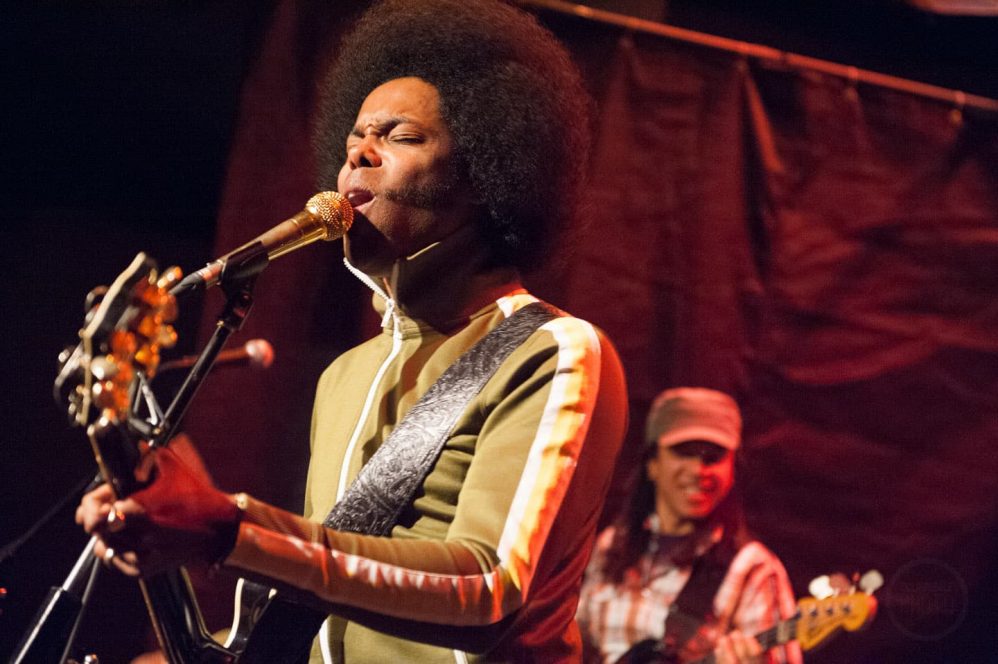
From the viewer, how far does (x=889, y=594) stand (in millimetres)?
4480

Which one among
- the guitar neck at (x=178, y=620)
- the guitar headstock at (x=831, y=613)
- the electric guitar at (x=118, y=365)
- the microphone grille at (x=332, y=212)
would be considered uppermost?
the microphone grille at (x=332, y=212)

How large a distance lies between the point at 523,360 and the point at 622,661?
100 inches

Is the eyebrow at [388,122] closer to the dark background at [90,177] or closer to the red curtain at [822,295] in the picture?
the red curtain at [822,295]

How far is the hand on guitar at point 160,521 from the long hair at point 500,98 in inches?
47.2

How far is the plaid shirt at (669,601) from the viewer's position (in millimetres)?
4305

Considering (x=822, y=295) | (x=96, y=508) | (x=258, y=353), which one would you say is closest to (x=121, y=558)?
(x=96, y=508)

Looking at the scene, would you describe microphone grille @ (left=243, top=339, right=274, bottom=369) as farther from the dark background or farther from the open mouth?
the dark background

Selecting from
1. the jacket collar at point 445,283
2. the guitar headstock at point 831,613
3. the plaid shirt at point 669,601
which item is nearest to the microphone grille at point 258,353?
the jacket collar at point 445,283

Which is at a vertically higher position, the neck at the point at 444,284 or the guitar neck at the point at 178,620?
the neck at the point at 444,284

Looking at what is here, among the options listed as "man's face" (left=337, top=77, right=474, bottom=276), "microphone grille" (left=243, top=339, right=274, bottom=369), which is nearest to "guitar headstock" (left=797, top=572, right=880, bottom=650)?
"microphone grille" (left=243, top=339, right=274, bottom=369)

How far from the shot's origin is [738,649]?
4309 mm

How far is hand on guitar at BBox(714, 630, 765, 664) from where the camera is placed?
14.0 feet

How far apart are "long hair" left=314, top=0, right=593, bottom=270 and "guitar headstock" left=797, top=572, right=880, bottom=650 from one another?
7.25 ft

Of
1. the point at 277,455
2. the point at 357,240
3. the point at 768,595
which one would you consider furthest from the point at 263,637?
the point at 768,595
